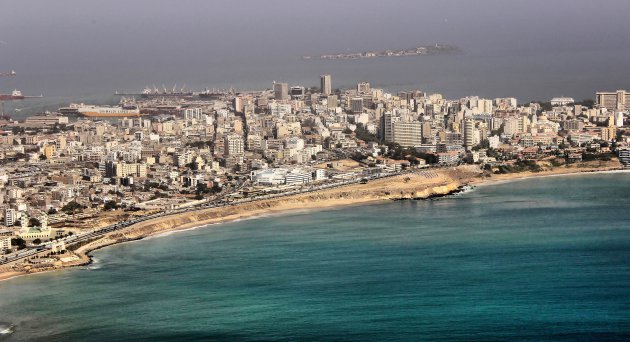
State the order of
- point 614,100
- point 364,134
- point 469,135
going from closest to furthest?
point 469,135, point 364,134, point 614,100

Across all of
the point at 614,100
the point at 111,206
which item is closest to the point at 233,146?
the point at 111,206

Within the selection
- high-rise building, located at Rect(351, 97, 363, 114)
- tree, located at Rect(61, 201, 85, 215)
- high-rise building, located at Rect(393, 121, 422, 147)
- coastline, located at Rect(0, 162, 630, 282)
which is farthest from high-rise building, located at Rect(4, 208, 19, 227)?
high-rise building, located at Rect(351, 97, 363, 114)

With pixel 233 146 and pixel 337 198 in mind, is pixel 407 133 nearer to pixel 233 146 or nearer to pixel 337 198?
pixel 233 146

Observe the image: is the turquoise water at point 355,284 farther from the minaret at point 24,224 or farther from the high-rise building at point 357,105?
the high-rise building at point 357,105

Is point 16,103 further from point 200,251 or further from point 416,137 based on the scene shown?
point 200,251

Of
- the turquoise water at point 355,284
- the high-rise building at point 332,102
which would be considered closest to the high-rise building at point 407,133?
the high-rise building at point 332,102

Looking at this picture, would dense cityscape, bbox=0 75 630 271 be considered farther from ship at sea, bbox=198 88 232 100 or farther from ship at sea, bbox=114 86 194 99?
ship at sea, bbox=114 86 194 99

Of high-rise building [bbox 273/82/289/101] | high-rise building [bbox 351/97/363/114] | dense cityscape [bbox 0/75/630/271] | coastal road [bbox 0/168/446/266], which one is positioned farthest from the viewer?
high-rise building [bbox 273/82/289/101]
